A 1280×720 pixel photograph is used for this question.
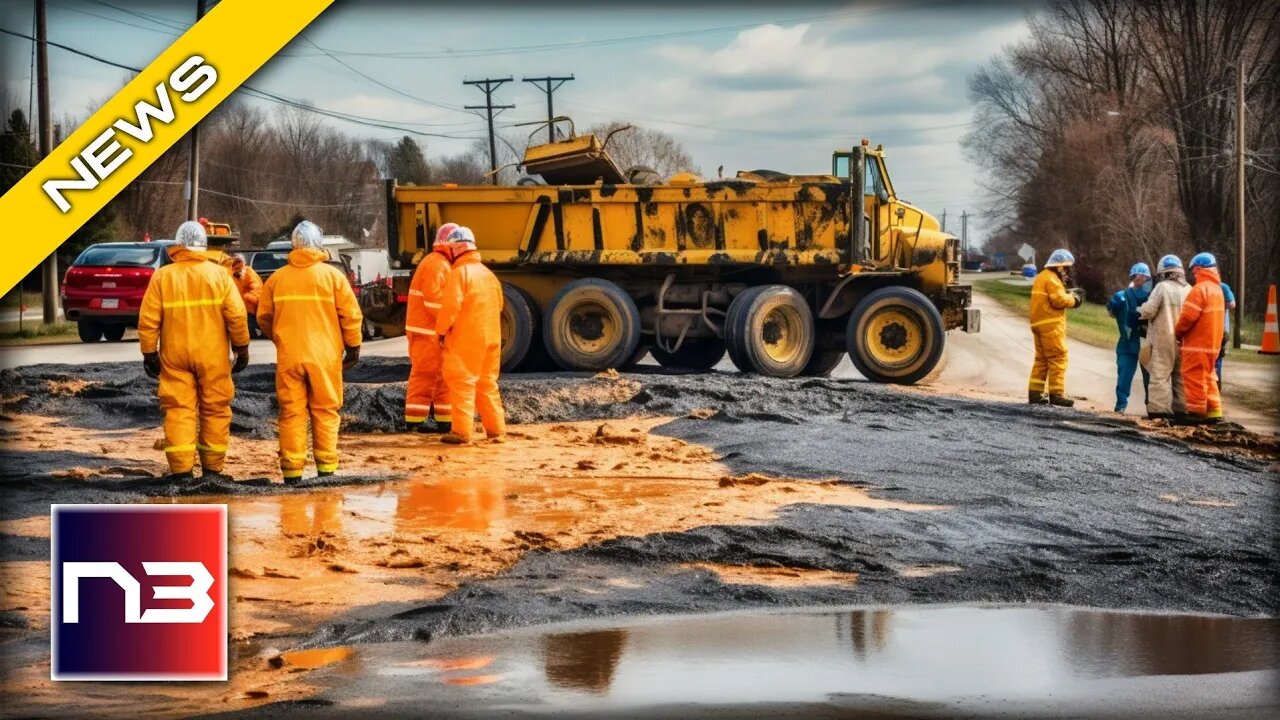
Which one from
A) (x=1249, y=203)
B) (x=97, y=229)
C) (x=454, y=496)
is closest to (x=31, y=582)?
(x=454, y=496)

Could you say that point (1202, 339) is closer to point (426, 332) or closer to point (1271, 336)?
point (426, 332)

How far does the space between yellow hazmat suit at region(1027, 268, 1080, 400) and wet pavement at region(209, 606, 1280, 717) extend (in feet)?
30.3

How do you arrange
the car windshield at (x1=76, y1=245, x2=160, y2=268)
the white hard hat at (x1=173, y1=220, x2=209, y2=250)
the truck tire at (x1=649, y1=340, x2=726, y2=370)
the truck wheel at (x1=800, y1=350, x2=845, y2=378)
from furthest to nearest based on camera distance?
the car windshield at (x1=76, y1=245, x2=160, y2=268) < the truck tire at (x1=649, y1=340, x2=726, y2=370) < the truck wheel at (x1=800, y1=350, x2=845, y2=378) < the white hard hat at (x1=173, y1=220, x2=209, y2=250)

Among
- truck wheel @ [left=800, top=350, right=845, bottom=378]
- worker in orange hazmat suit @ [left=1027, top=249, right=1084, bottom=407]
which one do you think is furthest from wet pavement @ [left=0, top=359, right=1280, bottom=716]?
truck wheel @ [left=800, top=350, right=845, bottom=378]

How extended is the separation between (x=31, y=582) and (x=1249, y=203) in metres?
33.7

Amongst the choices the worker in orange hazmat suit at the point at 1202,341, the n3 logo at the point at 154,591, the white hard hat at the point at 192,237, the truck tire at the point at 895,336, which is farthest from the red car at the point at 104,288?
the n3 logo at the point at 154,591

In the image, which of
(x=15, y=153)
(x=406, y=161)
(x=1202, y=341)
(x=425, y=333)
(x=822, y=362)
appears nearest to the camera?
(x=425, y=333)

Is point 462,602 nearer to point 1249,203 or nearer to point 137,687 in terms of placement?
point 137,687

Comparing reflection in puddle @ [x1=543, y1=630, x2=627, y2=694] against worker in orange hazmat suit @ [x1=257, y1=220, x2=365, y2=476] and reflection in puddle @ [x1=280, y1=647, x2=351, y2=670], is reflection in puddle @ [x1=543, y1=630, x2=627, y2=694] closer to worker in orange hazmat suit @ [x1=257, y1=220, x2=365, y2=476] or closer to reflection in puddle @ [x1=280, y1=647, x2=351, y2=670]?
reflection in puddle @ [x1=280, y1=647, x2=351, y2=670]

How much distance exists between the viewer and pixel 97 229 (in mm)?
34281

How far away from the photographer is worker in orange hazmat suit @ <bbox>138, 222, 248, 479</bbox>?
34.2ft

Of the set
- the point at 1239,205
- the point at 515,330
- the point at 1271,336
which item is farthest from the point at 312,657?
the point at 1239,205

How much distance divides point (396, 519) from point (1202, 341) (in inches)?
356

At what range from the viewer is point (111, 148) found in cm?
619
